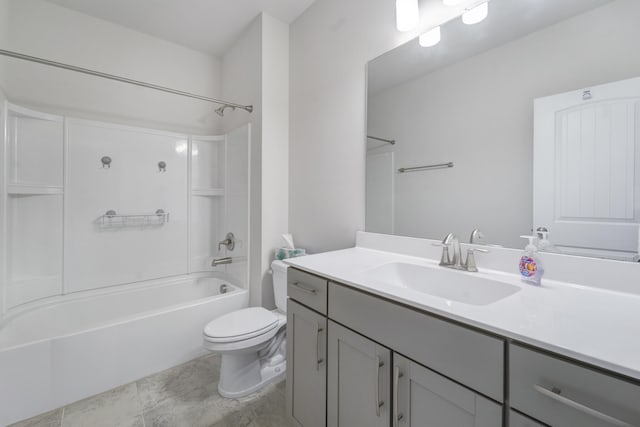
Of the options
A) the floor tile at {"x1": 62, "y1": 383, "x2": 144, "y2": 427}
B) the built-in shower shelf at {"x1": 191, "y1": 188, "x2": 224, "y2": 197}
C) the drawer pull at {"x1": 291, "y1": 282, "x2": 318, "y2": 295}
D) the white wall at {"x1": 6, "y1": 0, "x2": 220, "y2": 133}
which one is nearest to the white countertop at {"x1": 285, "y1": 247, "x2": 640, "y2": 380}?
the drawer pull at {"x1": 291, "y1": 282, "x2": 318, "y2": 295}

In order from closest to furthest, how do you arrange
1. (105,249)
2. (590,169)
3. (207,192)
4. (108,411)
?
(590,169)
(108,411)
(105,249)
(207,192)

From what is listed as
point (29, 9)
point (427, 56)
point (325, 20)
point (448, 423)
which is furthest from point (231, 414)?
point (29, 9)

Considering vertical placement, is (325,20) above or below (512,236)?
above

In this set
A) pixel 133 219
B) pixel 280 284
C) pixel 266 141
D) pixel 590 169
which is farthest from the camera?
pixel 133 219

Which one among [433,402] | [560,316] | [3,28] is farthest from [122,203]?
[560,316]

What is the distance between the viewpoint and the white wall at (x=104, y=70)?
77.5 inches

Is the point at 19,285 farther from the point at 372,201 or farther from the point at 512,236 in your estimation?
the point at 512,236

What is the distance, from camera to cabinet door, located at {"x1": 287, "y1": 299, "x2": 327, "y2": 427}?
1.10 m

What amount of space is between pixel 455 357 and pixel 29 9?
3.37 meters

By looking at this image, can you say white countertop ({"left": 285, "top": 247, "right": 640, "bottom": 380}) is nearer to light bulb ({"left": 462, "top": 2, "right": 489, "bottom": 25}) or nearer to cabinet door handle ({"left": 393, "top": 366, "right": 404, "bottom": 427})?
cabinet door handle ({"left": 393, "top": 366, "right": 404, "bottom": 427})

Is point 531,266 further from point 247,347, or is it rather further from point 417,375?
point 247,347

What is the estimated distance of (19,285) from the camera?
1.85m

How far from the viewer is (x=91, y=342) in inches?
61.8

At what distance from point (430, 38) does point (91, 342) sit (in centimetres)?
252
